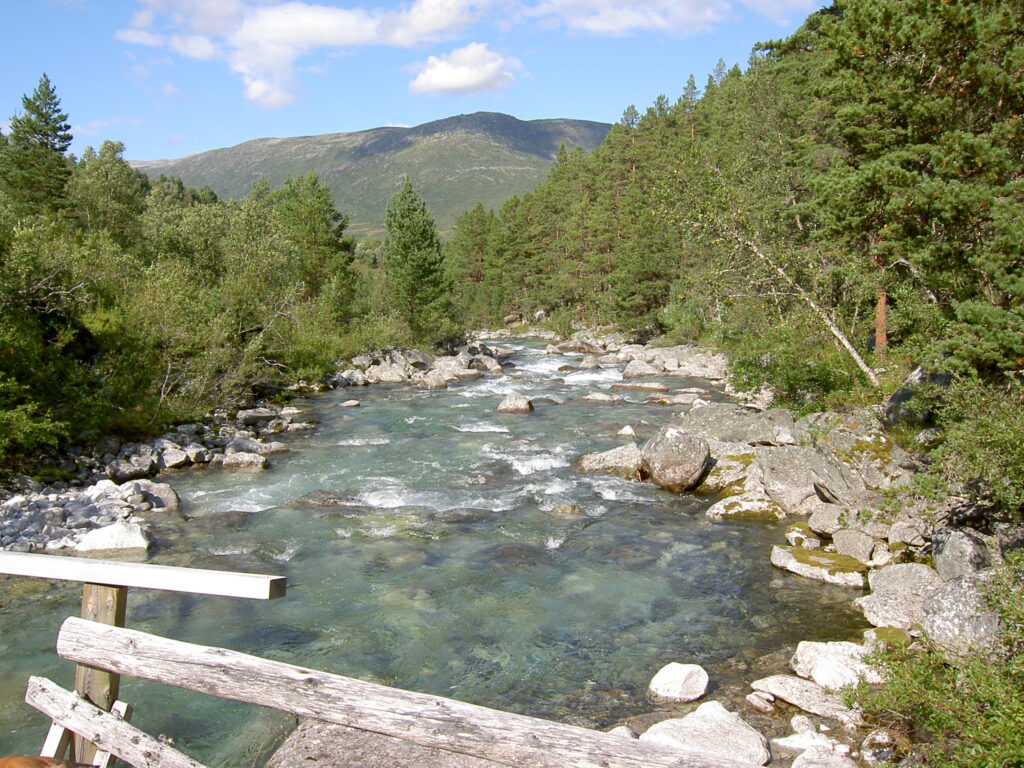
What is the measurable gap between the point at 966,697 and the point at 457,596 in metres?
7.35

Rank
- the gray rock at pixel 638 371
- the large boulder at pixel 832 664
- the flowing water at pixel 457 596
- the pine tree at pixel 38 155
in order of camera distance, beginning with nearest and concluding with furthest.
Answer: the large boulder at pixel 832 664, the flowing water at pixel 457 596, the gray rock at pixel 638 371, the pine tree at pixel 38 155

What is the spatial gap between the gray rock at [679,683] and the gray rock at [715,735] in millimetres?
714

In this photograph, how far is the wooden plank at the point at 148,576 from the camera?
4.09m

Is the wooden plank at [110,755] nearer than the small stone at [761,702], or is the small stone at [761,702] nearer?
the wooden plank at [110,755]

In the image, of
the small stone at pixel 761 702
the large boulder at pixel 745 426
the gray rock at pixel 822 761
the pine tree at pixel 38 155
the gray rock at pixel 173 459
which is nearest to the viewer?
the gray rock at pixel 822 761

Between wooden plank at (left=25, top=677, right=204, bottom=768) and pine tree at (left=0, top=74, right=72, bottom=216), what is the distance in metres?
51.5

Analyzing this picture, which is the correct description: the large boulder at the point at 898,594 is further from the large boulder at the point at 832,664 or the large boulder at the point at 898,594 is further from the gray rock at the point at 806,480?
the gray rock at the point at 806,480

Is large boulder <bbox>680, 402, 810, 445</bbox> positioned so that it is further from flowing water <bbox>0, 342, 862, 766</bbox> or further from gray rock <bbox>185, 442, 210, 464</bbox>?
gray rock <bbox>185, 442, 210, 464</bbox>

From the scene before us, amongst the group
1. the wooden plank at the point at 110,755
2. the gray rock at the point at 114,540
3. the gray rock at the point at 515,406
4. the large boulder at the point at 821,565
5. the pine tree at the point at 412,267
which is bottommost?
the large boulder at the point at 821,565

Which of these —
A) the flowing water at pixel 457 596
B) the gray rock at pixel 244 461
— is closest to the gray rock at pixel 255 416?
the gray rock at pixel 244 461

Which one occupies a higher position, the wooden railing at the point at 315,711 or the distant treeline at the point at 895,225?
the distant treeline at the point at 895,225

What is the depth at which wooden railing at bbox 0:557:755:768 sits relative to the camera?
3.76 meters

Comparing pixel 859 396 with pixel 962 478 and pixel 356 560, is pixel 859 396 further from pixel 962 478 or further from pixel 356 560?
pixel 356 560

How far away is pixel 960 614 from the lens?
8.01 metres
